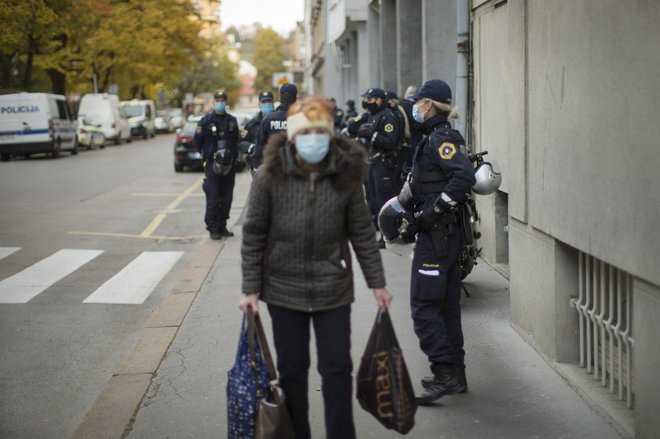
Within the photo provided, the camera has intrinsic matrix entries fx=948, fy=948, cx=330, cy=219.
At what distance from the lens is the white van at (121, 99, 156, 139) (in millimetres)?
54997

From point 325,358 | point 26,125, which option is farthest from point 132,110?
point 325,358

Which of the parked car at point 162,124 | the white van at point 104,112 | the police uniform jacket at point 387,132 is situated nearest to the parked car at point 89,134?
the white van at point 104,112

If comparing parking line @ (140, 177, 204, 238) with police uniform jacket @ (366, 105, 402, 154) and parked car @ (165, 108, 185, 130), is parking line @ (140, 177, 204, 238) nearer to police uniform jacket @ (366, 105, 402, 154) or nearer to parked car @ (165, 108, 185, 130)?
police uniform jacket @ (366, 105, 402, 154)

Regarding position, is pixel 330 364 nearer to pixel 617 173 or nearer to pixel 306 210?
pixel 306 210

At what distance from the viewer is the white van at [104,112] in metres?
45.7

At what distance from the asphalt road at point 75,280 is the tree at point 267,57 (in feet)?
437

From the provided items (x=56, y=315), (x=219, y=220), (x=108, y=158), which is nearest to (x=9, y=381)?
(x=56, y=315)

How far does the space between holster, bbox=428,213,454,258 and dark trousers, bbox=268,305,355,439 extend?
1.37 meters

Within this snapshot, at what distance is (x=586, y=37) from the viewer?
18.0 feet

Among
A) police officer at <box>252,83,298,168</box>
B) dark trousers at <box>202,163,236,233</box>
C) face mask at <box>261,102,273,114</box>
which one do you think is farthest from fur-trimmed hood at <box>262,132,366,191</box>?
face mask at <box>261,102,273,114</box>

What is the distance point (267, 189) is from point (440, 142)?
167 centimetres

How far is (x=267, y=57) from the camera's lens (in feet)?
511

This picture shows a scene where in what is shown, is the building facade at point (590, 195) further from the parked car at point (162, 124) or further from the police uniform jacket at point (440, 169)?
the parked car at point (162, 124)

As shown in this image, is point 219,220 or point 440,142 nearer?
point 440,142
